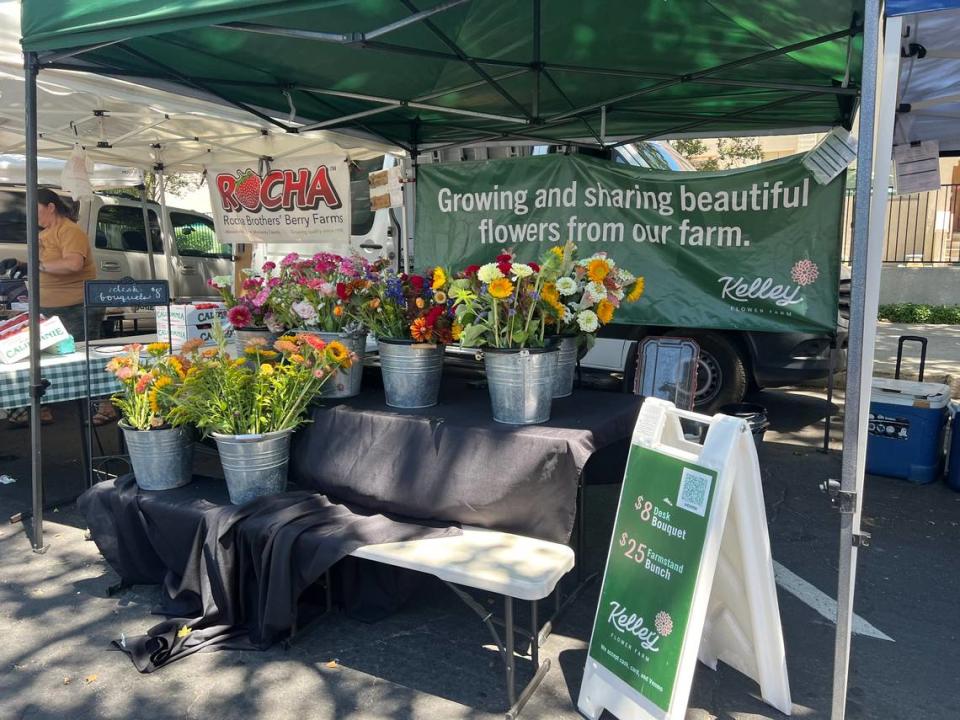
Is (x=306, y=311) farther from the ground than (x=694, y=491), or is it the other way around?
(x=306, y=311)

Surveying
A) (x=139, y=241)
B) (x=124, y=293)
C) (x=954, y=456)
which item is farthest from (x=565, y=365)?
(x=139, y=241)

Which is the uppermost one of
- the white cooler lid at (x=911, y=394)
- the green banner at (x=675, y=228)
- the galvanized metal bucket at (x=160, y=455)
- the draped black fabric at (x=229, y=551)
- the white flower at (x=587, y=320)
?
the green banner at (x=675, y=228)

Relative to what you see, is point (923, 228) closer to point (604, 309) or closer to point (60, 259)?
point (604, 309)

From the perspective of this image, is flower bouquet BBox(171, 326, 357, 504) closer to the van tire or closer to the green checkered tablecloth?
the green checkered tablecloth

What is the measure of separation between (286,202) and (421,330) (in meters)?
3.32

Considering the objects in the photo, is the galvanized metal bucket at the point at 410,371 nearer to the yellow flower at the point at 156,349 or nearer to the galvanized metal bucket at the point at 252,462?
the galvanized metal bucket at the point at 252,462

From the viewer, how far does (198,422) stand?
9.77ft

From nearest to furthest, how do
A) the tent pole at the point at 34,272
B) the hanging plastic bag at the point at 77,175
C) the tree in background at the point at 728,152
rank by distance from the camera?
1. the tent pole at the point at 34,272
2. the hanging plastic bag at the point at 77,175
3. the tree in background at the point at 728,152

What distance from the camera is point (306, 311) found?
334 cm

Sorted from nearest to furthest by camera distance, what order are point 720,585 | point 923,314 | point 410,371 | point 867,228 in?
point 867,228 → point 720,585 → point 410,371 → point 923,314

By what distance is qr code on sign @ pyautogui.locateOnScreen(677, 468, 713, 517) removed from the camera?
2254mm

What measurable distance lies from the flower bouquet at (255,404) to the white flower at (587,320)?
1.05 metres

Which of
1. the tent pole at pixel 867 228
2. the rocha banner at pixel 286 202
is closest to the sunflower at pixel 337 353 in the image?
the tent pole at pixel 867 228

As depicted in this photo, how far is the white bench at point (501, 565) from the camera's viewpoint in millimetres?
2357
